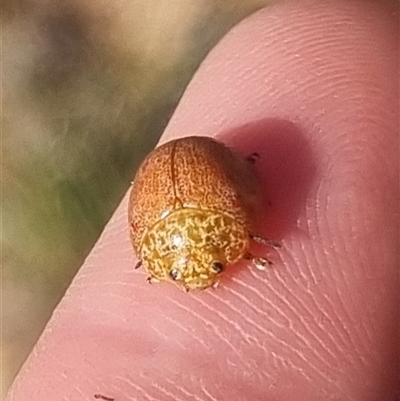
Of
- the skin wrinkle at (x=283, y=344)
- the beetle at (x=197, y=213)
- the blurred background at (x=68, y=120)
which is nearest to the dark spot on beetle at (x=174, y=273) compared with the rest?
the beetle at (x=197, y=213)

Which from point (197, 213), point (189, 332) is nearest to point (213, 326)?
point (189, 332)

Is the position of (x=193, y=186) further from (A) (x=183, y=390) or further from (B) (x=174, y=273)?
(A) (x=183, y=390)

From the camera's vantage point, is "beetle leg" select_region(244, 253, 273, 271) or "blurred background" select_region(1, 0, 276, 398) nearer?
"beetle leg" select_region(244, 253, 273, 271)

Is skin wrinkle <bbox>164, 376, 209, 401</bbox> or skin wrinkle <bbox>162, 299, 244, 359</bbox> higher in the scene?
skin wrinkle <bbox>162, 299, 244, 359</bbox>

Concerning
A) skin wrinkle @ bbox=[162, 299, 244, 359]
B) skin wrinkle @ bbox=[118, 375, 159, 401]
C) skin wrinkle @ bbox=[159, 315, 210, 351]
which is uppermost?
skin wrinkle @ bbox=[162, 299, 244, 359]

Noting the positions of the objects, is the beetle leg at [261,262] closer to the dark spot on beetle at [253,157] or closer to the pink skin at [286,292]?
the pink skin at [286,292]

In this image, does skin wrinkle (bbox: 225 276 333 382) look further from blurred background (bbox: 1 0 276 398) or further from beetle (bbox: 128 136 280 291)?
blurred background (bbox: 1 0 276 398)

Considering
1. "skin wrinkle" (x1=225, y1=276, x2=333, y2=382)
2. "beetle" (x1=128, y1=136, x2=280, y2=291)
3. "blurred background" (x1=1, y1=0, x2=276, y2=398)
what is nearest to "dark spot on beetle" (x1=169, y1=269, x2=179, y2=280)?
"beetle" (x1=128, y1=136, x2=280, y2=291)
